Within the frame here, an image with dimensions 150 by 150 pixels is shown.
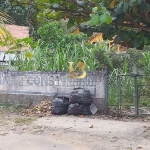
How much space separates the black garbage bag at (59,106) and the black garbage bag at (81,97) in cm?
20

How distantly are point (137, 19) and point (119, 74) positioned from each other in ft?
21.9

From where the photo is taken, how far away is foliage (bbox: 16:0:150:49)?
3371 mm

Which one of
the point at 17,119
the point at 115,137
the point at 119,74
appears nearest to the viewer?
the point at 115,137

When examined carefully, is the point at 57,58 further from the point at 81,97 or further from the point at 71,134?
the point at 71,134

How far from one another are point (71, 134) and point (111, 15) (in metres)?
4.67

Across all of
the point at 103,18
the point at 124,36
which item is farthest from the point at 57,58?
the point at 103,18

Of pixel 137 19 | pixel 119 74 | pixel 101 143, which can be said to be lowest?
pixel 101 143

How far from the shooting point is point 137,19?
378 centimetres

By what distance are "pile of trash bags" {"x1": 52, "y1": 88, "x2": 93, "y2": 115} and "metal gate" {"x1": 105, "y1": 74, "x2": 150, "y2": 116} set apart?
1.80ft

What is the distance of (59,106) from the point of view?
10.2m

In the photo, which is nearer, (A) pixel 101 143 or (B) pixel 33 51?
(A) pixel 101 143

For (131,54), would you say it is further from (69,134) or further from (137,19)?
(137,19)

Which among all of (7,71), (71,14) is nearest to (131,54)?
(7,71)

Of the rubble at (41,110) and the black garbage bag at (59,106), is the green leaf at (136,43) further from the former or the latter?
the rubble at (41,110)
